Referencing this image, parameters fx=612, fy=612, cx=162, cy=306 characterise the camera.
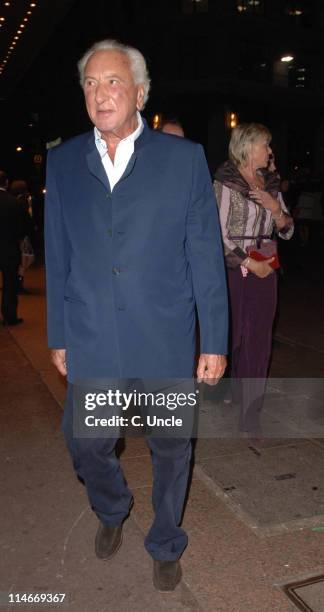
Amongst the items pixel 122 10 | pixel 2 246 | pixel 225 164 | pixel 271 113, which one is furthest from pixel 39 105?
pixel 225 164

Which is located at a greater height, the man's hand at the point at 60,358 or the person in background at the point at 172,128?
the person in background at the point at 172,128

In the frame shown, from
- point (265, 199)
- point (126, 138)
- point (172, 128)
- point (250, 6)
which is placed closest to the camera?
point (126, 138)

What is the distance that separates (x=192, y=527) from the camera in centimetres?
311

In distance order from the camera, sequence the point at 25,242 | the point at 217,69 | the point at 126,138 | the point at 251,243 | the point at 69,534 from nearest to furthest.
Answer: the point at 126,138
the point at 69,534
the point at 251,243
the point at 25,242
the point at 217,69

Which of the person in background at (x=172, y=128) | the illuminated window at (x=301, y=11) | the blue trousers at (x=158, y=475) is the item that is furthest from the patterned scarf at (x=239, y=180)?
the illuminated window at (x=301, y=11)

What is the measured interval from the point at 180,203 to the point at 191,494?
1.78 m

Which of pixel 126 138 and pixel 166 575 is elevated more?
pixel 126 138

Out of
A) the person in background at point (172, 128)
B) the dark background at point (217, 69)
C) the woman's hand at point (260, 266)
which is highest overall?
the dark background at point (217, 69)

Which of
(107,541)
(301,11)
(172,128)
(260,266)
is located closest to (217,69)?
(301,11)

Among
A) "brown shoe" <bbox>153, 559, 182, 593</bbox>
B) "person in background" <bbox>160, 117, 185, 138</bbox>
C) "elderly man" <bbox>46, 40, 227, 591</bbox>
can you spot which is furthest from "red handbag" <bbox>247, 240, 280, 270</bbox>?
"brown shoe" <bbox>153, 559, 182, 593</bbox>

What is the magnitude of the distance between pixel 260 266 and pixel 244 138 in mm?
Answer: 857

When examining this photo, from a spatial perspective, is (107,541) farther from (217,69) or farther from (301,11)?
(301,11)

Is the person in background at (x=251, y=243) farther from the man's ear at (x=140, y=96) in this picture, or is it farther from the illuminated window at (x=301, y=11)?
the illuminated window at (x=301, y=11)

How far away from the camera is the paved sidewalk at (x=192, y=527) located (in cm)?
258
